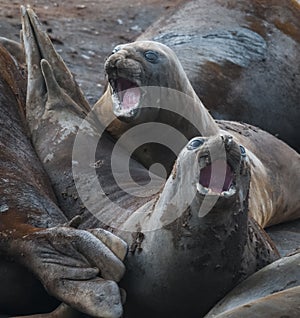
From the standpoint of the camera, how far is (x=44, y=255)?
418 centimetres

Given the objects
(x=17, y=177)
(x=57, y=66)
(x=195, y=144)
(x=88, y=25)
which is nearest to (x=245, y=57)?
(x=88, y=25)

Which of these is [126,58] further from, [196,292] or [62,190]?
[196,292]

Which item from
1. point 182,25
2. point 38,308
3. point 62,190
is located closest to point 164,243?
point 38,308

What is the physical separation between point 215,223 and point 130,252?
380mm

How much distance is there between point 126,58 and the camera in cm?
509

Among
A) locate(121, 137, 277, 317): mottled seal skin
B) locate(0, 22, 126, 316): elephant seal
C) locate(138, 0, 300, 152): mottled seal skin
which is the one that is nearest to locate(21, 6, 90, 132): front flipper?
locate(0, 22, 126, 316): elephant seal

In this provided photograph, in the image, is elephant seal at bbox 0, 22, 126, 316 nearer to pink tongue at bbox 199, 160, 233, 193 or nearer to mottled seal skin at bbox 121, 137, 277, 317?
mottled seal skin at bbox 121, 137, 277, 317

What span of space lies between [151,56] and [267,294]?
63.2 inches

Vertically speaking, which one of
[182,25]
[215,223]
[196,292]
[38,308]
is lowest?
[182,25]

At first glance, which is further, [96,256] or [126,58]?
[126,58]

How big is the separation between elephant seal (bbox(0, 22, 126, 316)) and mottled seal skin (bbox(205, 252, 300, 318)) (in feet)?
1.25

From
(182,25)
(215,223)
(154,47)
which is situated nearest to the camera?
(215,223)

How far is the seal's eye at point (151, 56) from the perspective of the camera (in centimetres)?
528

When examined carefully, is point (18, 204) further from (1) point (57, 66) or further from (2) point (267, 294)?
(1) point (57, 66)
